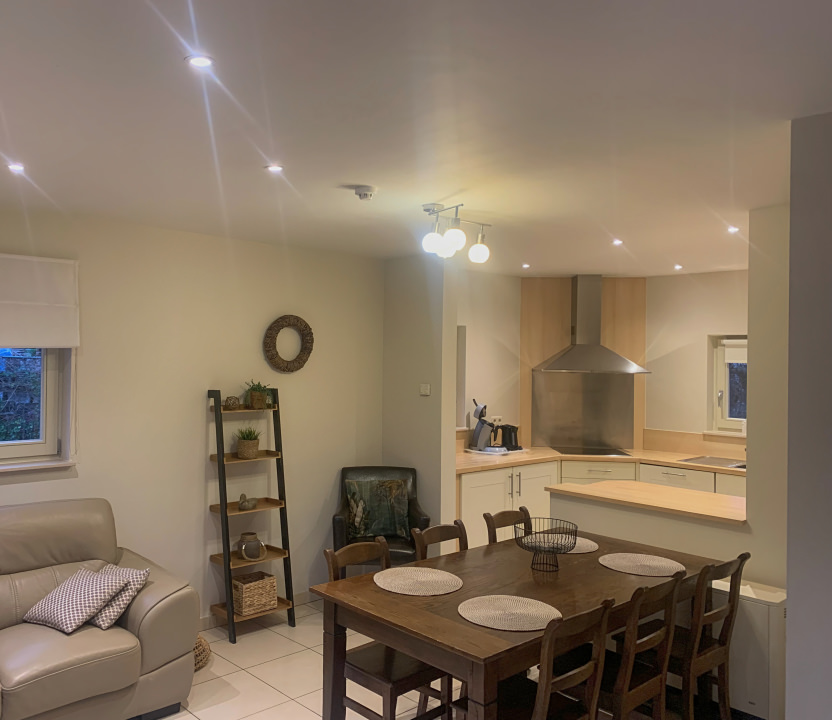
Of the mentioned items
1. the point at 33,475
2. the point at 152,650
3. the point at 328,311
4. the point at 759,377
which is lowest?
the point at 152,650

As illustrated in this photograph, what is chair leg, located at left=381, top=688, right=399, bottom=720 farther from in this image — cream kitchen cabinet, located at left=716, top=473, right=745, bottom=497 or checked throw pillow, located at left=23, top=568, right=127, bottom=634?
cream kitchen cabinet, located at left=716, top=473, right=745, bottom=497

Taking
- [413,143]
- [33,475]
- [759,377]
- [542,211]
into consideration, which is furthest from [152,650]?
[759,377]

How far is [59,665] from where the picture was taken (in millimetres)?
2910

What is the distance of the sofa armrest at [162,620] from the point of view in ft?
10.6

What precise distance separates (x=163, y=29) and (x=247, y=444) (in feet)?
10.1

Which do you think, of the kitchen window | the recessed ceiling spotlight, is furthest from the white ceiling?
the kitchen window

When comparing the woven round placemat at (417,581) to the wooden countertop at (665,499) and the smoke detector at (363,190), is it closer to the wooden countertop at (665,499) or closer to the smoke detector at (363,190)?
the wooden countertop at (665,499)

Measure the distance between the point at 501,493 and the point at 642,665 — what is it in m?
2.73

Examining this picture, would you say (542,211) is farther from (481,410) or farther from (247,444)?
(481,410)

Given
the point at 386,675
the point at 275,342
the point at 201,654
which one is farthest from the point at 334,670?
the point at 275,342

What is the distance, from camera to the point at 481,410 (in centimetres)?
605

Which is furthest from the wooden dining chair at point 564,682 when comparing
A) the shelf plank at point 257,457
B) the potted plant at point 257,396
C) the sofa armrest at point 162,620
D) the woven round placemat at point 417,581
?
the potted plant at point 257,396

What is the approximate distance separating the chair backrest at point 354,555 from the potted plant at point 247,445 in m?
1.48

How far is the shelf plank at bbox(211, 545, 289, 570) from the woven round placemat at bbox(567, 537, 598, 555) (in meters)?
1.94
